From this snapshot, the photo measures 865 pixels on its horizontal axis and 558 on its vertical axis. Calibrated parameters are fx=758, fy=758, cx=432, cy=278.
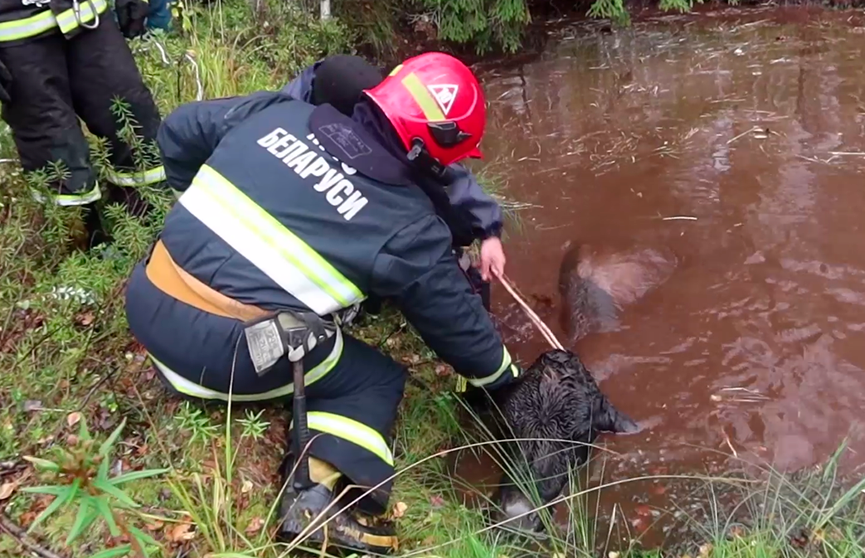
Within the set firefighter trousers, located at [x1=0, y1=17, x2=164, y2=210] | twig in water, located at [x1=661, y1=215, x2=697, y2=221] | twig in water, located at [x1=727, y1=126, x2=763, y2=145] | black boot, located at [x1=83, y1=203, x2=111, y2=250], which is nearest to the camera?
firefighter trousers, located at [x1=0, y1=17, x2=164, y2=210]

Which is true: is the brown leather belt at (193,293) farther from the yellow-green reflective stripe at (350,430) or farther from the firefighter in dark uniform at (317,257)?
the yellow-green reflective stripe at (350,430)

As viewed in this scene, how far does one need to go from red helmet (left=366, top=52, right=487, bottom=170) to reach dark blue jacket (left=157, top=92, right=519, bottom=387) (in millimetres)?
115

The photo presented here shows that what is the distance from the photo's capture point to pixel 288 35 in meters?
6.07

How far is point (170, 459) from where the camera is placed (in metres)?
2.58

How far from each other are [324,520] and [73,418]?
1.03 m

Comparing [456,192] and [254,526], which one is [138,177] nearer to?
[456,192]

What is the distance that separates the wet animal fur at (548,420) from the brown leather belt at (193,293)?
1130 mm

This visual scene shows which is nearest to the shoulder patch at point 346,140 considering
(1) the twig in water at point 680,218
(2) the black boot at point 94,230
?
(2) the black boot at point 94,230

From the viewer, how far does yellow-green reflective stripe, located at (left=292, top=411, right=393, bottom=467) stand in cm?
263

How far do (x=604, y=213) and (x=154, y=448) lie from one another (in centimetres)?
302

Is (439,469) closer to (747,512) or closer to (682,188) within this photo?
(747,512)

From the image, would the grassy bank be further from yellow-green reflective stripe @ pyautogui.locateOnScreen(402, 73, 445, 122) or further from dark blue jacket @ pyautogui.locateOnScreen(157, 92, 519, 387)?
yellow-green reflective stripe @ pyautogui.locateOnScreen(402, 73, 445, 122)

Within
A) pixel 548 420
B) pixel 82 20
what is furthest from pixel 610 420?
pixel 82 20

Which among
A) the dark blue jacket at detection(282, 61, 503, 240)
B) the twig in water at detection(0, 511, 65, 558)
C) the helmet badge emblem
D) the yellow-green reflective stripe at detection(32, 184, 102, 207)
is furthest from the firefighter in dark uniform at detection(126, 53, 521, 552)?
the yellow-green reflective stripe at detection(32, 184, 102, 207)
